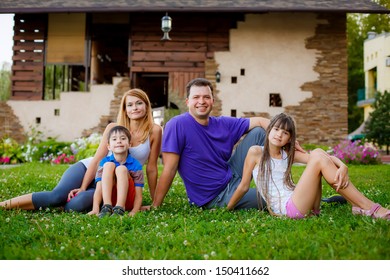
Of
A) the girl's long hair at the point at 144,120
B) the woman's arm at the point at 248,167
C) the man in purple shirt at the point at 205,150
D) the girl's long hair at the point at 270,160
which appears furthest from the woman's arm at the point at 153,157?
the girl's long hair at the point at 270,160

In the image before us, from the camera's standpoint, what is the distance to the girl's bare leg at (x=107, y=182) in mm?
4386

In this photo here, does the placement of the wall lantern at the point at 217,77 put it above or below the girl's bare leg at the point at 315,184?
above

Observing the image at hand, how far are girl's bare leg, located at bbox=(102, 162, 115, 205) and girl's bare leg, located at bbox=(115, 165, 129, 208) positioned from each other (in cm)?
7

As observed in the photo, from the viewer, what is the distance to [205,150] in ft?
15.5

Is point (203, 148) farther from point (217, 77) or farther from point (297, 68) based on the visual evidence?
point (297, 68)

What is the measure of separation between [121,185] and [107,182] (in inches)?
6.2

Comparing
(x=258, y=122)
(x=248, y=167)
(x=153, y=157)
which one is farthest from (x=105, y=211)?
(x=258, y=122)

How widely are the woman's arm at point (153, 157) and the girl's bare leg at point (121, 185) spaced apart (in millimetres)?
574

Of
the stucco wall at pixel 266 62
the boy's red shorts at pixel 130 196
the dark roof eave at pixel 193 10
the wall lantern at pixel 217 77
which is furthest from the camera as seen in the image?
the stucco wall at pixel 266 62

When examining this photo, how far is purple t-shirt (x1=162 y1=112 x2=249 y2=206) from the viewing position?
15.4 feet

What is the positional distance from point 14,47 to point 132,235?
56.6ft

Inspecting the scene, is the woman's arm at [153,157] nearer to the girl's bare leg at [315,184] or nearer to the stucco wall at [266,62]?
the girl's bare leg at [315,184]

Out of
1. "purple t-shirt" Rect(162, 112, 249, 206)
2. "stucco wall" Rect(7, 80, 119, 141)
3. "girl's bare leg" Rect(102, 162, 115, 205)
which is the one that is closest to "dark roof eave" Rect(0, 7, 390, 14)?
"stucco wall" Rect(7, 80, 119, 141)

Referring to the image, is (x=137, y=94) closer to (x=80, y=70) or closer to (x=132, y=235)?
(x=132, y=235)
